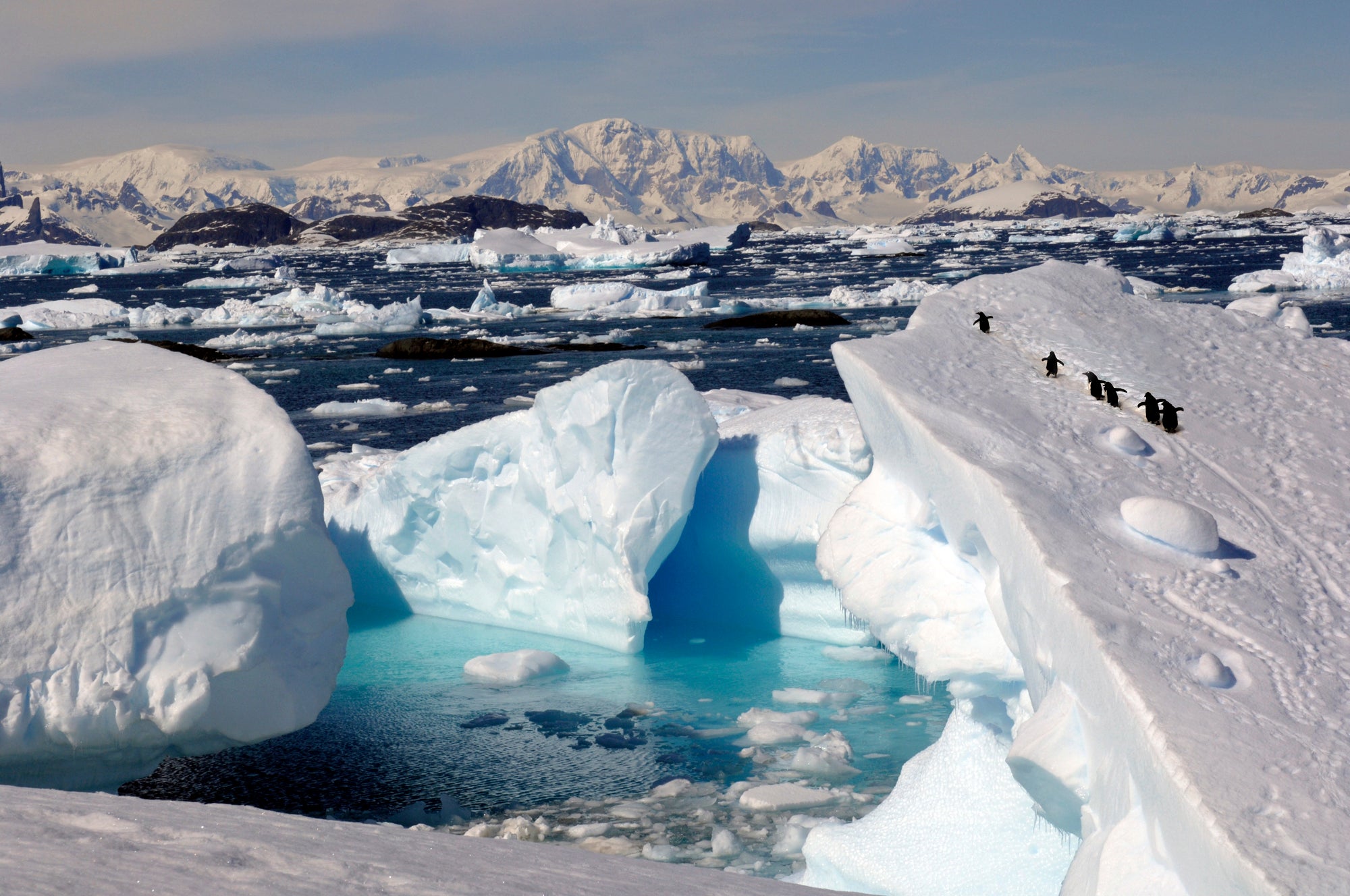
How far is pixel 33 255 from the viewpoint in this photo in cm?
6134

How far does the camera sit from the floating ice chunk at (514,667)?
25.4ft

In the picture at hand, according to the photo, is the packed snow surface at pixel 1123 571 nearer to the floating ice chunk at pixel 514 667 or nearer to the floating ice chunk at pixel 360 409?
the floating ice chunk at pixel 514 667

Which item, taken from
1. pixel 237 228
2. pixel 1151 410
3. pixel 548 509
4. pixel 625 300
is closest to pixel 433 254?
pixel 625 300

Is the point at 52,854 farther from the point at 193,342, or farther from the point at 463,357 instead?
the point at 193,342

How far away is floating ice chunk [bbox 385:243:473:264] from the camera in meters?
68.2

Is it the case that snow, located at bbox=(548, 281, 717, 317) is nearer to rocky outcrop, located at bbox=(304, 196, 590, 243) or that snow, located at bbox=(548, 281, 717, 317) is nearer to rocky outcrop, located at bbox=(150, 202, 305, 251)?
rocky outcrop, located at bbox=(304, 196, 590, 243)

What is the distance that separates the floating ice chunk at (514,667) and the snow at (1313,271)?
1162 inches

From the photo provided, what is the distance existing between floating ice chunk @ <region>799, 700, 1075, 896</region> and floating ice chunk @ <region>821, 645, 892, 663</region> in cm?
265

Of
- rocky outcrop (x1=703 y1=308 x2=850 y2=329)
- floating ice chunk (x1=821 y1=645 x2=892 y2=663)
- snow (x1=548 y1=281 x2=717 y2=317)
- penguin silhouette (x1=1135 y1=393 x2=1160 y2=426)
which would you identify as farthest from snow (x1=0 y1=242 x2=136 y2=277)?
penguin silhouette (x1=1135 y1=393 x2=1160 y2=426)

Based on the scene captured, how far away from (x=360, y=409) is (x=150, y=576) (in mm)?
13698

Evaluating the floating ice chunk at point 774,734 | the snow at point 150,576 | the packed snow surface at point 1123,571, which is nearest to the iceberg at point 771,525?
the floating ice chunk at point 774,734

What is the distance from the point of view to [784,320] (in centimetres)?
2958

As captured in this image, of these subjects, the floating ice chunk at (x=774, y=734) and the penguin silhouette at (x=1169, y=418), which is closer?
the penguin silhouette at (x=1169, y=418)

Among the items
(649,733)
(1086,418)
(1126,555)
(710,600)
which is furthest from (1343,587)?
(710,600)
